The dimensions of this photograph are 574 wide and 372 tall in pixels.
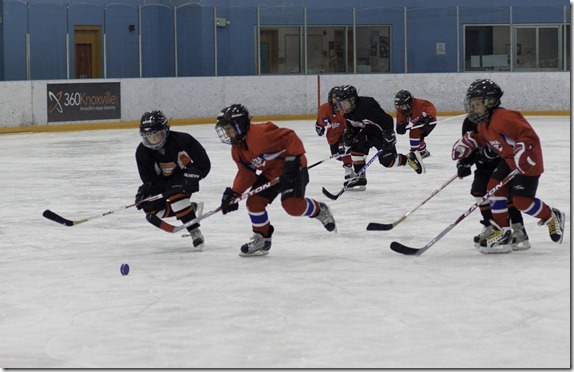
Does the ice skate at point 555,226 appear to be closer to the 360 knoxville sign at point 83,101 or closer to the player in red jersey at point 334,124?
the player in red jersey at point 334,124

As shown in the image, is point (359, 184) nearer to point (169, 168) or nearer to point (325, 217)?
point (325, 217)

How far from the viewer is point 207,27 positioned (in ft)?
57.2

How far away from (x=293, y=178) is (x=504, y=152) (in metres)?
0.97

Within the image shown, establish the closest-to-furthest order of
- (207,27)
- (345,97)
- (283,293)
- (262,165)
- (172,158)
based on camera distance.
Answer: (283,293)
(262,165)
(172,158)
(345,97)
(207,27)

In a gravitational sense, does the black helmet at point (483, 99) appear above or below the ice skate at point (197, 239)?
above

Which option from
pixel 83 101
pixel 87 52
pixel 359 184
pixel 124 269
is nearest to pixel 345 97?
pixel 359 184

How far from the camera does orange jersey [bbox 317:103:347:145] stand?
27.0ft

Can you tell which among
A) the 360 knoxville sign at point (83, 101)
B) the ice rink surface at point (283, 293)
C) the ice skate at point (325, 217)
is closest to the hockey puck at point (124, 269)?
the ice rink surface at point (283, 293)

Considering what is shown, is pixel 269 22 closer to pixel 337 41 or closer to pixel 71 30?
pixel 337 41

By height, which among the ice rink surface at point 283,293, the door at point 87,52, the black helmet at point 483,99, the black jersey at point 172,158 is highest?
the door at point 87,52

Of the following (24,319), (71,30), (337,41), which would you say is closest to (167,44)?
(71,30)

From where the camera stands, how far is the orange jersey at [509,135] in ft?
15.7

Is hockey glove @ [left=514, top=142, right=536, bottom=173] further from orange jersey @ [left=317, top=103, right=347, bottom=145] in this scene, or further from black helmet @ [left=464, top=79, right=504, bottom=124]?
orange jersey @ [left=317, top=103, right=347, bottom=145]

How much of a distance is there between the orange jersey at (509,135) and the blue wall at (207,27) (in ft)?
38.1
